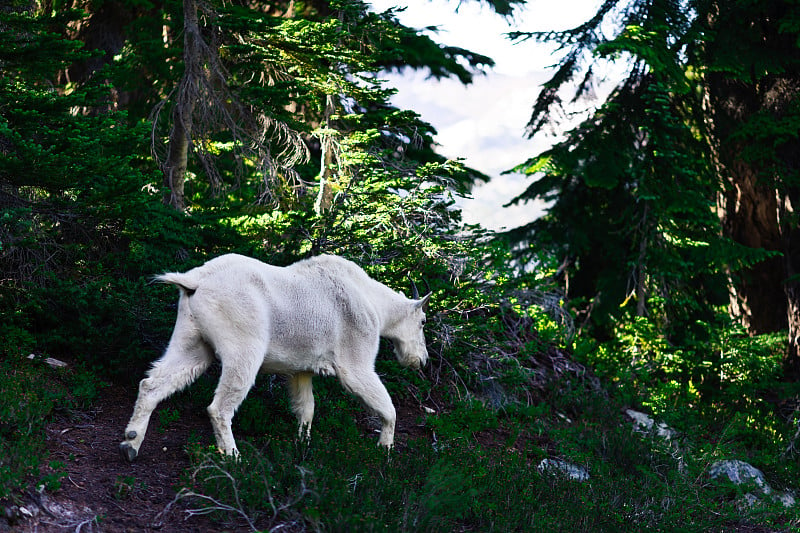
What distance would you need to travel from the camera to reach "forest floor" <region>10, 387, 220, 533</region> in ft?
17.3

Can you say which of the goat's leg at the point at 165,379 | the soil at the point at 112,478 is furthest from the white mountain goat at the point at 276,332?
the soil at the point at 112,478

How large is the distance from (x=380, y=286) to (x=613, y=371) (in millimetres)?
6922

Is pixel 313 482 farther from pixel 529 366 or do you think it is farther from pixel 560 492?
pixel 529 366

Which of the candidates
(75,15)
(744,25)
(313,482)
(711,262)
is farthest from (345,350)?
(744,25)

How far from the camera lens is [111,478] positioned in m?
6.10

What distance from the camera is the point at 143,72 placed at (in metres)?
13.9

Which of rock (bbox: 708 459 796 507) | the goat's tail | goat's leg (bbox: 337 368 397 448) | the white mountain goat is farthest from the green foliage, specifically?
rock (bbox: 708 459 796 507)

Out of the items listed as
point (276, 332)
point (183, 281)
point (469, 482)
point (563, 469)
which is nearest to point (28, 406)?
point (183, 281)

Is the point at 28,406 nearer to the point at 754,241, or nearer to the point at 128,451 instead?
the point at 128,451

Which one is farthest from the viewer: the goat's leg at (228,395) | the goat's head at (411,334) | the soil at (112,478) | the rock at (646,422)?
the rock at (646,422)

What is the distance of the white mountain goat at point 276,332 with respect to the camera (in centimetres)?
650

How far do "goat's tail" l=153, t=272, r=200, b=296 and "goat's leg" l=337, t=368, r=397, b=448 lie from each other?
1.71m

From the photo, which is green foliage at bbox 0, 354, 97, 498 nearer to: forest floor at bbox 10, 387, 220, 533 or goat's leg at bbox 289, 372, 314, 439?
forest floor at bbox 10, 387, 220, 533

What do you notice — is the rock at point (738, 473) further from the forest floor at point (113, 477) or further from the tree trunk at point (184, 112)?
the tree trunk at point (184, 112)
